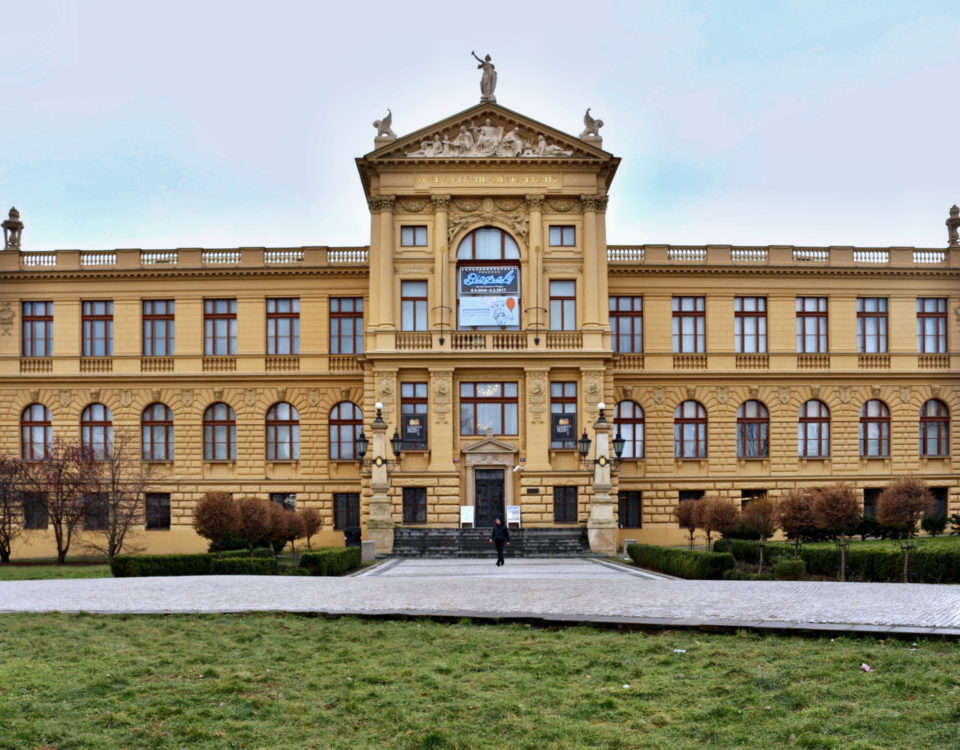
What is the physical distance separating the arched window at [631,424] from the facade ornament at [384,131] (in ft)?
56.2

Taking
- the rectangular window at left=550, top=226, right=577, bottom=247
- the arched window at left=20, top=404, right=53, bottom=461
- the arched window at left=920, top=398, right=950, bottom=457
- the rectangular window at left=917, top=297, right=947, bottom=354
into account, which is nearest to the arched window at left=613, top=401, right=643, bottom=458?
the rectangular window at left=550, top=226, right=577, bottom=247

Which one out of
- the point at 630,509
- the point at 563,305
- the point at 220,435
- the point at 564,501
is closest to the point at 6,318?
the point at 220,435

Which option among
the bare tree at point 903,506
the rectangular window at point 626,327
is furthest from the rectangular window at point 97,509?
the bare tree at point 903,506

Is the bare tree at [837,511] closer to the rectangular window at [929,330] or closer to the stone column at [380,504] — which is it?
the stone column at [380,504]

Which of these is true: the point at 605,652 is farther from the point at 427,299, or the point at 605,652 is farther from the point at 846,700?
the point at 427,299

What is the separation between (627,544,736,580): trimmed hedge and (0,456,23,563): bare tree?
81.1 feet

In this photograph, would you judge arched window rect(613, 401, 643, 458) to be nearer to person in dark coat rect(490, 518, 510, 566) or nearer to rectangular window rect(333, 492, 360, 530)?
rectangular window rect(333, 492, 360, 530)

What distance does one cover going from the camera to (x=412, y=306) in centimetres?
4897

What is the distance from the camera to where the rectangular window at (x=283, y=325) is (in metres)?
52.2

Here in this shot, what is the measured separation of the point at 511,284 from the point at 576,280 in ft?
10.1

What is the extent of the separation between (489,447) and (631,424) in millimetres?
8315

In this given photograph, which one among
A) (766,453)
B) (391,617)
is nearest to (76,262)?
(766,453)

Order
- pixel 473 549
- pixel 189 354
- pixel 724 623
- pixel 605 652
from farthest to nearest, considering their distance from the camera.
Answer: pixel 189 354 → pixel 473 549 → pixel 724 623 → pixel 605 652

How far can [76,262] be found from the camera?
52344 millimetres
